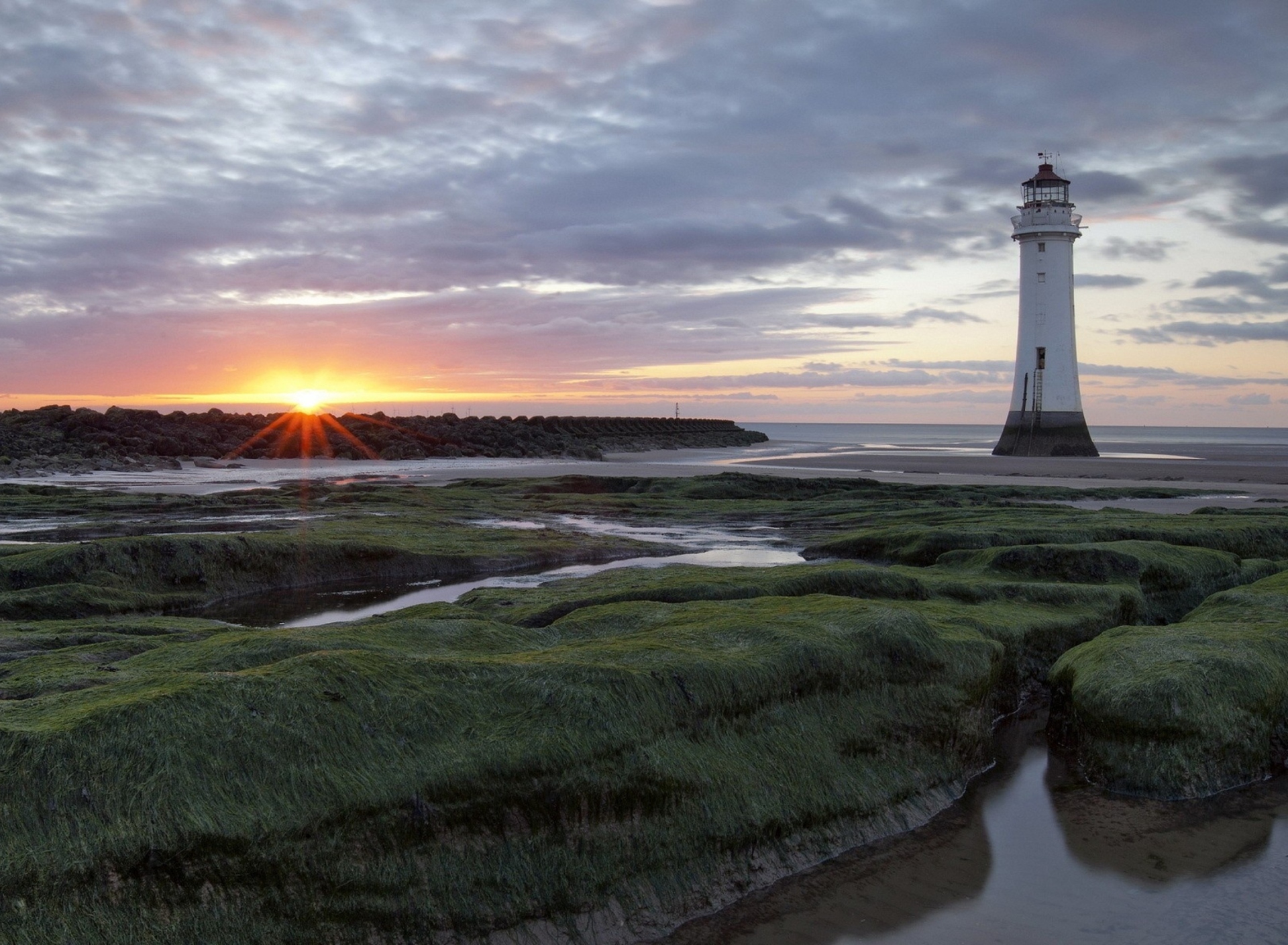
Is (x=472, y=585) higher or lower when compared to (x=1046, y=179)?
lower

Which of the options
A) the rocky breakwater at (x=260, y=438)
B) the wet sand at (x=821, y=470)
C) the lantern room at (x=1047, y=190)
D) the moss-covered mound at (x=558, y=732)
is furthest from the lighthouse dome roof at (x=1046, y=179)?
the moss-covered mound at (x=558, y=732)

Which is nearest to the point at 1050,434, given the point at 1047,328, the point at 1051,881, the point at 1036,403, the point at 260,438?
the point at 1036,403

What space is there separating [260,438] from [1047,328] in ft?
145

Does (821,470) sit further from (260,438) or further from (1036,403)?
(260,438)

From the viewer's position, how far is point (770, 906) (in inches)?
238

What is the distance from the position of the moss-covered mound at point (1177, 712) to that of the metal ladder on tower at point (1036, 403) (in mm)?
46207

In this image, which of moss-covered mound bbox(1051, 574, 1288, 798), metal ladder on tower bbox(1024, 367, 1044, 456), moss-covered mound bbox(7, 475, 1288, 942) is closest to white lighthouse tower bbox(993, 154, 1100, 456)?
metal ladder on tower bbox(1024, 367, 1044, 456)

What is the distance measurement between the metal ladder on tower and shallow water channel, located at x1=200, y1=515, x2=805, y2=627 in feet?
115

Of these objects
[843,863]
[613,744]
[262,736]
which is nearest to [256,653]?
[262,736]

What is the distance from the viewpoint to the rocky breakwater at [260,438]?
146ft

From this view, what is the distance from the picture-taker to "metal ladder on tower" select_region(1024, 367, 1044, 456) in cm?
5266

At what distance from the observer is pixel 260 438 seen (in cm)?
5681

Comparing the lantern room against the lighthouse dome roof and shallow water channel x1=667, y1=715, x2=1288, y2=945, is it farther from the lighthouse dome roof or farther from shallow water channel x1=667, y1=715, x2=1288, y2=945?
shallow water channel x1=667, y1=715, x2=1288, y2=945

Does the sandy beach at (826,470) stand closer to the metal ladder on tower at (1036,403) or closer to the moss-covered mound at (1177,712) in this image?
the metal ladder on tower at (1036,403)
